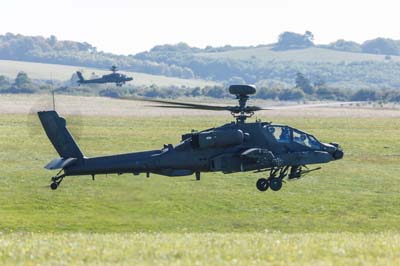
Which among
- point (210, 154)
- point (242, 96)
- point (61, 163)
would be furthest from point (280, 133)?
point (61, 163)

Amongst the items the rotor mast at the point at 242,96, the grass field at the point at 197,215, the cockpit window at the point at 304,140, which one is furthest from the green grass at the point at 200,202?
the cockpit window at the point at 304,140

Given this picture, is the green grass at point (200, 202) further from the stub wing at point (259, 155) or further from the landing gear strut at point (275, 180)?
the stub wing at point (259, 155)

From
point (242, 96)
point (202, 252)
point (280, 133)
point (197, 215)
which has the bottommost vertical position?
point (197, 215)

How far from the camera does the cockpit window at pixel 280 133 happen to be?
32.6 m

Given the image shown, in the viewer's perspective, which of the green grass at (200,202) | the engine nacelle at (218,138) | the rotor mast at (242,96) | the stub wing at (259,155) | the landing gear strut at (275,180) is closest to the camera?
the rotor mast at (242,96)

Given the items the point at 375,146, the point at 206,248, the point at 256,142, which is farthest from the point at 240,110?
the point at 375,146

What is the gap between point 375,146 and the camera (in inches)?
3059

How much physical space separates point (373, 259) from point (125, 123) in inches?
3517

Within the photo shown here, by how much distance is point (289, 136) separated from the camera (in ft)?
108

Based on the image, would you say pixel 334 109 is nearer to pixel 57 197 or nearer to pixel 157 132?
pixel 157 132

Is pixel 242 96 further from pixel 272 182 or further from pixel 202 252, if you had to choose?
pixel 202 252

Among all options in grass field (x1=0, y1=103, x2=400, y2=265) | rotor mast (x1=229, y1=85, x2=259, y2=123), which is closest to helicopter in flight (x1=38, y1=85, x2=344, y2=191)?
rotor mast (x1=229, y1=85, x2=259, y2=123)

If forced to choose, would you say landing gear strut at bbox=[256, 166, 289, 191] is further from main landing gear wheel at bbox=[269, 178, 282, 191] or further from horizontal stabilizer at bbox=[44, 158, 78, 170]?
horizontal stabilizer at bbox=[44, 158, 78, 170]

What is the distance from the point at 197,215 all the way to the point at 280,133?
12735 mm
